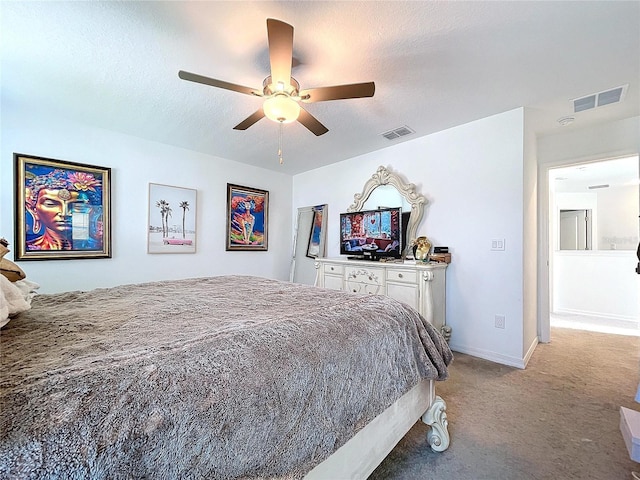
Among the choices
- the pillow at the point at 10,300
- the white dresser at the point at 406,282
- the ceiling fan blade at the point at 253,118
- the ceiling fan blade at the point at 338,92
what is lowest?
the white dresser at the point at 406,282

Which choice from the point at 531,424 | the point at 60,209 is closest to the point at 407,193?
the point at 531,424

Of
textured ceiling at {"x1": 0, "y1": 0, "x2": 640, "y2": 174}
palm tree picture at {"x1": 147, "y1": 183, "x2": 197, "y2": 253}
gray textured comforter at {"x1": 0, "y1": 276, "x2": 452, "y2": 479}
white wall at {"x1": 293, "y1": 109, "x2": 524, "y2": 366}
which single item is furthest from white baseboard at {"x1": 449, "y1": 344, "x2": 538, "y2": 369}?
palm tree picture at {"x1": 147, "y1": 183, "x2": 197, "y2": 253}

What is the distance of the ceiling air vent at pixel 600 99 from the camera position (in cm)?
231

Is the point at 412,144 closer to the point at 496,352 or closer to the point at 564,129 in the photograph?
the point at 564,129

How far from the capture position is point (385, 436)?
1.23 metres

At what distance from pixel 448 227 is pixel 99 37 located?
3458 millimetres

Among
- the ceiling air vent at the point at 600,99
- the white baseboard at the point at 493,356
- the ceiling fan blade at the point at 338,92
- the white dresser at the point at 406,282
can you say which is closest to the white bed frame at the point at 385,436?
the white dresser at the point at 406,282

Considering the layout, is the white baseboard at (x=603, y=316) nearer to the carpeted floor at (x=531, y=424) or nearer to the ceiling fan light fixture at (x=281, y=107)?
the carpeted floor at (x=531, y=424)

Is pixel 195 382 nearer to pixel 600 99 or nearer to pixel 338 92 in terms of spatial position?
pixel 338 92

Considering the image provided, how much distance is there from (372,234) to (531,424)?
2424 millimetres

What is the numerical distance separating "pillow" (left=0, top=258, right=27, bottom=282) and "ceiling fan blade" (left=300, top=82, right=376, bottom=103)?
1.77 m

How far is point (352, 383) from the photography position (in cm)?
103

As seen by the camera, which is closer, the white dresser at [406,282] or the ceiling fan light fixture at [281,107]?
the ceiling fan light fixture at [281,107]

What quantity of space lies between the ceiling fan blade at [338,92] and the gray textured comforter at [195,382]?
1381mm
